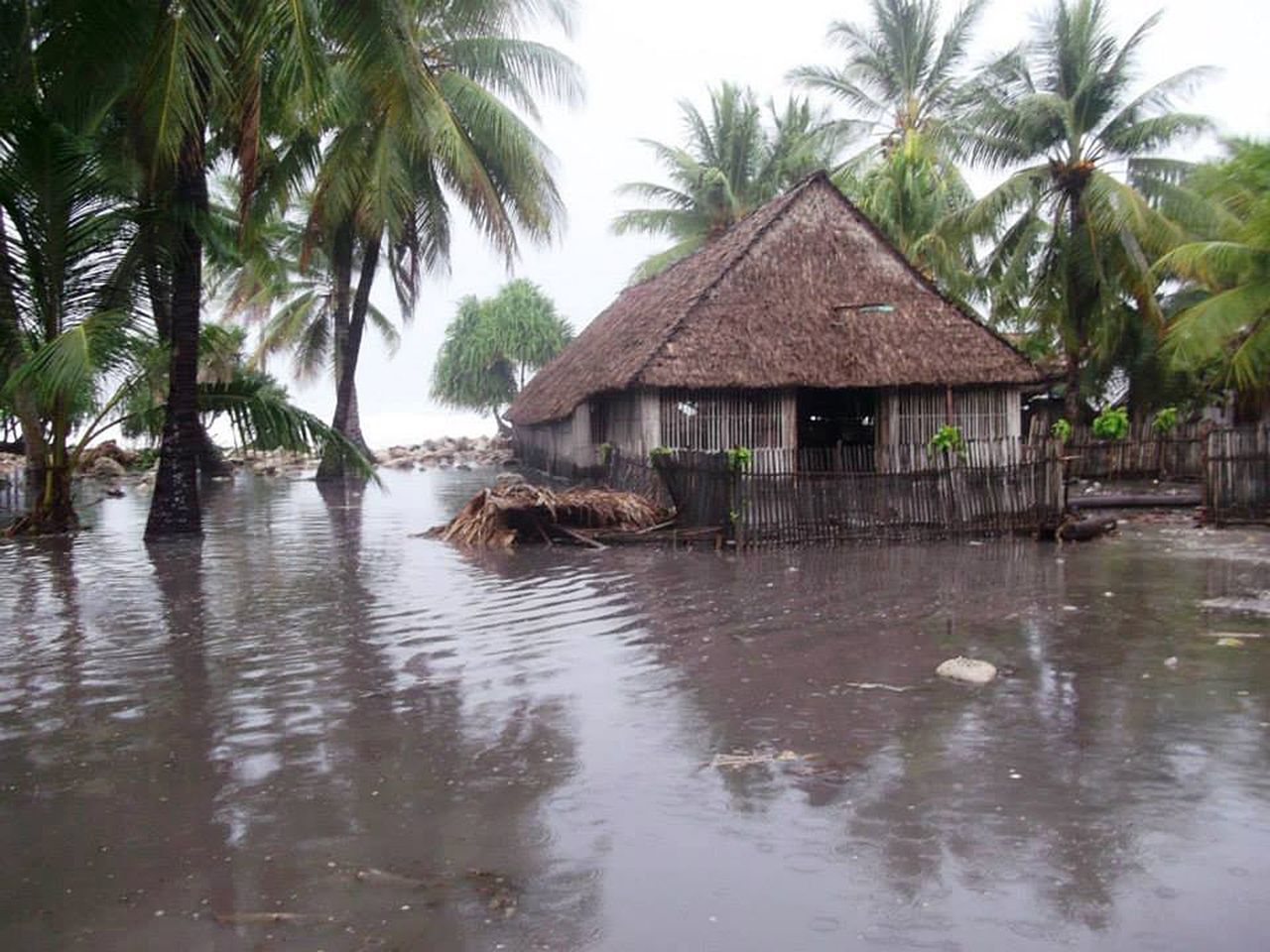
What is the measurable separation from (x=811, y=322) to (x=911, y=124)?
12.8 meters

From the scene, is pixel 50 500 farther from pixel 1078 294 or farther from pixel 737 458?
pixel 1078 294

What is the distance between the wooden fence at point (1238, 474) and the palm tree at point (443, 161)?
36.1 feet

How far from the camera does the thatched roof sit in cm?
1638

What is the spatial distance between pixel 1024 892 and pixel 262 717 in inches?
148

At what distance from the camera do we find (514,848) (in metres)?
3.95

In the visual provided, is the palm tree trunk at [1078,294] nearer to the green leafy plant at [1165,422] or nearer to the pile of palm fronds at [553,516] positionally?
the green leafy plant at [1165,422]

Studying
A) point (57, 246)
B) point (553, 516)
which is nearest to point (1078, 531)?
point (553, 516)

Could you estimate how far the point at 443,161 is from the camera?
20.6 meters

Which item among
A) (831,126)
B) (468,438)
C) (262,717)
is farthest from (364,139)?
(468,438)

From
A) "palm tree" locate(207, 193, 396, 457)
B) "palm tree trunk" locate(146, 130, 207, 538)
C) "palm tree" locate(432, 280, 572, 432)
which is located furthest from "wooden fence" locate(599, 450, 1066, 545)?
"palm tree" locate(432, 280, 572, 432)

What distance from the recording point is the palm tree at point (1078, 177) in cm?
2198

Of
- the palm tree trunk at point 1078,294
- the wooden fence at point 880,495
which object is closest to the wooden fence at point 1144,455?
the palm tree trunk at point 1078,294

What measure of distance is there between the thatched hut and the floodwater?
7.34m

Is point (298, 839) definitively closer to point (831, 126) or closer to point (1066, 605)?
point (1066, 605)
